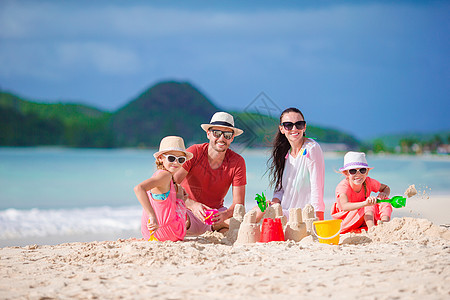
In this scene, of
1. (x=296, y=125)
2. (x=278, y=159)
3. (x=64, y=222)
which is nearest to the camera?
(x=296, y=125)

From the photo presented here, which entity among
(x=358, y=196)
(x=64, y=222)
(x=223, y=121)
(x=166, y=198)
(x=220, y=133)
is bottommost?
(x=64, y=222)

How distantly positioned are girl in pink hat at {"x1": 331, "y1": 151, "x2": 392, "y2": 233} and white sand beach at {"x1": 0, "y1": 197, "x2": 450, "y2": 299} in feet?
2.90

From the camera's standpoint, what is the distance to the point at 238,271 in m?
3.04

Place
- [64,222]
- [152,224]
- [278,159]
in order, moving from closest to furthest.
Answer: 1. [152,224]
2. [278,159]
3. [64,222]

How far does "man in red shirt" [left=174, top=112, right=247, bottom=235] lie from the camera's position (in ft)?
16.1

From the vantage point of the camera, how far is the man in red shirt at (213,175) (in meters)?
4.91

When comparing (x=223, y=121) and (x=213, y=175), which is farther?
(x=213, y=175)

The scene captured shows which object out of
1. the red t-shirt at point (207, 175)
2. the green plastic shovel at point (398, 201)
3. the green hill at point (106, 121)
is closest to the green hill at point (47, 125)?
the green hill at point (106, 121)

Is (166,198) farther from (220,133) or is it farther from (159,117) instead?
(159,117)

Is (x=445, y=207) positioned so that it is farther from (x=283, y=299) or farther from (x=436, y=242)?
(x=283, y=299)

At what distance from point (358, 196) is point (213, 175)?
1671 mm

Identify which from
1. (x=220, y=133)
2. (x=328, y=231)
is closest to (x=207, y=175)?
(x=220, y=133)

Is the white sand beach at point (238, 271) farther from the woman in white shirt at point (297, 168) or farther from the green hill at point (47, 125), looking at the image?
the green hill at point (47, 125)

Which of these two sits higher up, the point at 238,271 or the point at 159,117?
the point at 159,117
